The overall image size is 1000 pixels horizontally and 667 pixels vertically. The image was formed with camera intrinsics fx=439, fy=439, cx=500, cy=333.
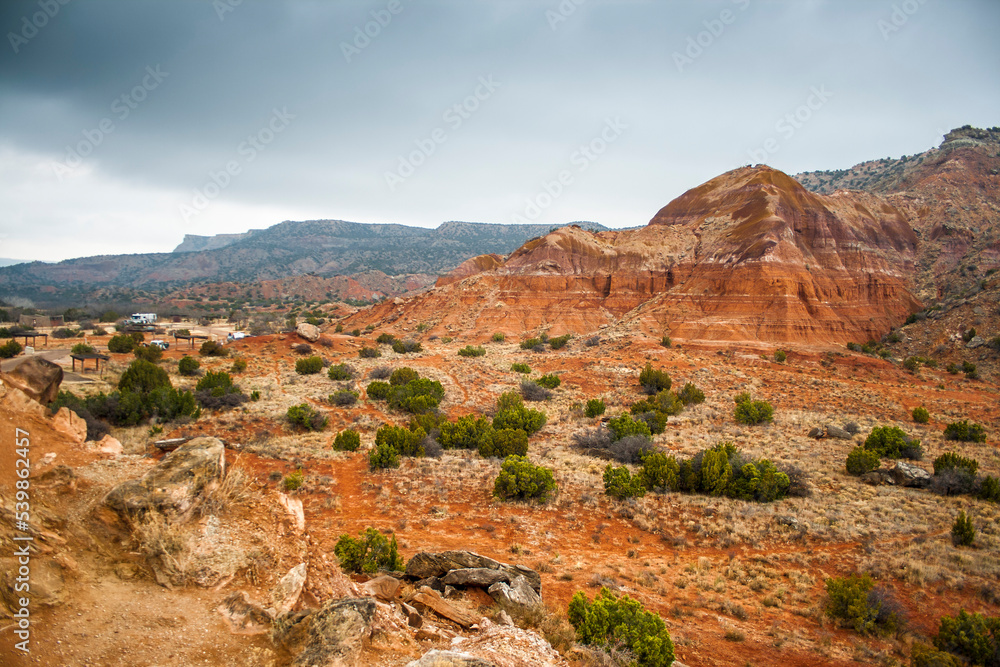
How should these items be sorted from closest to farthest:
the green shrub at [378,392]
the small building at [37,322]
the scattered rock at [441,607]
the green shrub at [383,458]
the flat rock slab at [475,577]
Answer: the scattered rock at [441,607], the flat rock slab at [475,577], the green shrub at [383,458], the green shrub at [378,392], the small building at [37,322]

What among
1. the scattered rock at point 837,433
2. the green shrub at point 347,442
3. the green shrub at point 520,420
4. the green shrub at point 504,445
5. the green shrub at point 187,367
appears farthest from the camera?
the green shrub at point 187,367

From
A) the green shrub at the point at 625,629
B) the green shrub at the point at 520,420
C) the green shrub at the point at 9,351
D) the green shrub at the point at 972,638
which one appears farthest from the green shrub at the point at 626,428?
the green shrub at the point at 9,351

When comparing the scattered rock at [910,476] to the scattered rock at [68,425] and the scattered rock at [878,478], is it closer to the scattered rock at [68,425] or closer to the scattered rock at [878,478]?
the scattered rock at [878,478]

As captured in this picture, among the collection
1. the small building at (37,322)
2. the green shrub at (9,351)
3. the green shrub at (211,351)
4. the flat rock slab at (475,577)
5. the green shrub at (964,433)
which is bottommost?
the green shrub at (964,433)

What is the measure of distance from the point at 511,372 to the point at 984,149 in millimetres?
77836

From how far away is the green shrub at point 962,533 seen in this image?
33.8 feet

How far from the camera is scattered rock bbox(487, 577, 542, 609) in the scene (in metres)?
6.55

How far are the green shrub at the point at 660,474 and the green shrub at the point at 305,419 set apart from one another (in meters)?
13.8

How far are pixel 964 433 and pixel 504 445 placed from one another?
20562 millimetres

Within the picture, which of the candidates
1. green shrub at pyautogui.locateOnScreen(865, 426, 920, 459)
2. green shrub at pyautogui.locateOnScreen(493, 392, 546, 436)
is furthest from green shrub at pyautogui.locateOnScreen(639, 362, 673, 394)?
green shrub at pyautogui.locateOnScreen(865, 426, 920, 459)

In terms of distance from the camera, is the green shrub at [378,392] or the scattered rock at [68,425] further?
the green shrub at [378,392]

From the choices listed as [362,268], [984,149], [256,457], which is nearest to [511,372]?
[256,457]

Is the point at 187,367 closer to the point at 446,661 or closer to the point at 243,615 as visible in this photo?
the point at 243,615

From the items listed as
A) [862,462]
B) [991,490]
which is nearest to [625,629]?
[862,462]
